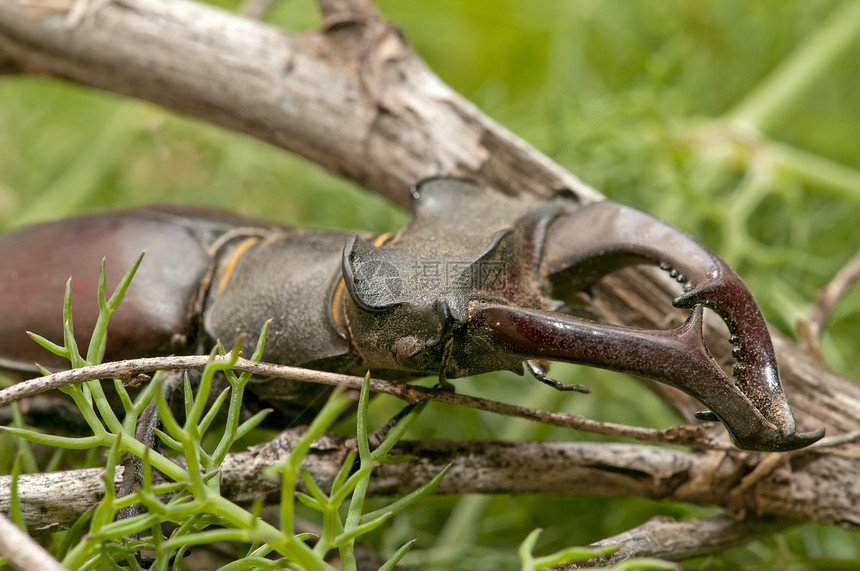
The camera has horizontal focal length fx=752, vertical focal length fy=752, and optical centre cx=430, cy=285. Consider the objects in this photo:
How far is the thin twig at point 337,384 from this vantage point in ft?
4.03

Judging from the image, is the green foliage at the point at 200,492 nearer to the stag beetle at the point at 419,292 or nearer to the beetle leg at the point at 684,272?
the stag beetle at the point at 419,292

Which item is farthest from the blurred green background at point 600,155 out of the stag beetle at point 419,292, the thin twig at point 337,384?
the stag beetle at point 419,292

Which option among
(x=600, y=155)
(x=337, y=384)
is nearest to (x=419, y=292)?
(x=337, y=384)

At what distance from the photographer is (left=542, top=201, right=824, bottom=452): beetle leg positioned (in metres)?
1.18

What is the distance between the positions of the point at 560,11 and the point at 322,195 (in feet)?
5.39

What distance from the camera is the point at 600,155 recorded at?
8.32 feet

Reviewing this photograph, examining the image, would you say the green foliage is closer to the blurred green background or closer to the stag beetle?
the stag beetle

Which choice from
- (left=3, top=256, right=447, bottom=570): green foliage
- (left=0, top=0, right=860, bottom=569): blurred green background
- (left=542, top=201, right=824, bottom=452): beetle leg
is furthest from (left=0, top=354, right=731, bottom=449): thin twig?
(left=0, top=0, right=860, bottom=569): blurred green background

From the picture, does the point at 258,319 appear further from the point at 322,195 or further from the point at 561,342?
the point at 322,195

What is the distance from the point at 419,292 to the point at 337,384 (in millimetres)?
267

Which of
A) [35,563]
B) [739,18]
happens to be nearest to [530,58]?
[739,18]

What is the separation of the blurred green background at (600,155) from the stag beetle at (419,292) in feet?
1.89

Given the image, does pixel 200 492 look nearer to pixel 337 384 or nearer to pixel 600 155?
pixel 337 384

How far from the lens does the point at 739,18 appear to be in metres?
3.54
